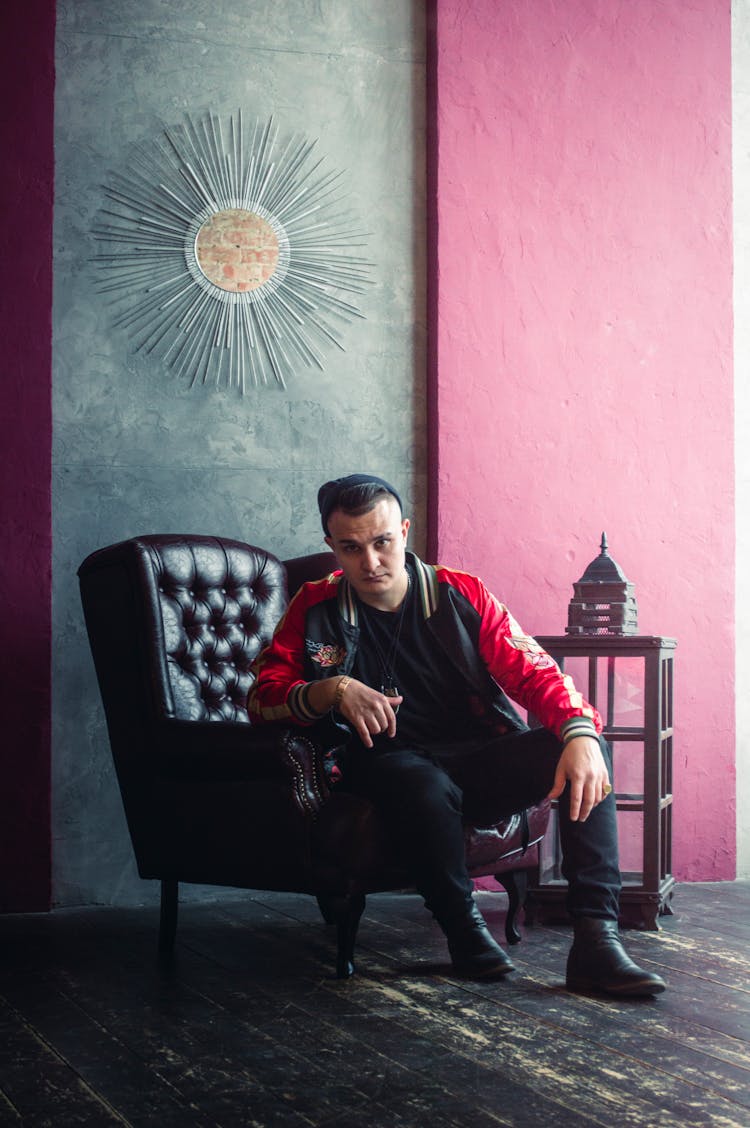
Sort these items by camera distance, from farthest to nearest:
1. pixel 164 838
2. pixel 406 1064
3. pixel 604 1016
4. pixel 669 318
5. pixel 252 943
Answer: pixel 669 318 → pixel 252 943 → pixel 164 838 → pixel 604 1016 → pixel 406 1064

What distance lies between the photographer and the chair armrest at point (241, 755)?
98.3 inches

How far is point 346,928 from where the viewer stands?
2523 millimetres

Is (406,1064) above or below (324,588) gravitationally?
below

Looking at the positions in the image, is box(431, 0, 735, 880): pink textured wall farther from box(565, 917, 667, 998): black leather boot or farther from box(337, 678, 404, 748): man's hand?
box(565, 917, 667, 998): black leather boot

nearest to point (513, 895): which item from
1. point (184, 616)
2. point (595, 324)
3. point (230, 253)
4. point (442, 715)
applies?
point (442, 715)

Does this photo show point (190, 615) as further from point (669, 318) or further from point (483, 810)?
point (669, 318)

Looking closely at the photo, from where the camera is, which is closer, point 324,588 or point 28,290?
point 324,588

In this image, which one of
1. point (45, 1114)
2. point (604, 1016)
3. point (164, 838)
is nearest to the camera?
point (45, 1114)

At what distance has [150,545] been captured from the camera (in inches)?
117

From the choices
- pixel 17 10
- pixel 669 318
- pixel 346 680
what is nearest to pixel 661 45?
pixel 669 318

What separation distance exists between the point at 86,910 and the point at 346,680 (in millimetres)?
1391

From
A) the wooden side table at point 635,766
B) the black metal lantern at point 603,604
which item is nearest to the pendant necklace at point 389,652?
the wooden side table at point 635,766

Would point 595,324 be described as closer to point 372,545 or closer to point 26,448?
point 372,545

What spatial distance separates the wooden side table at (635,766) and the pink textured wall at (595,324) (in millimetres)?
421
